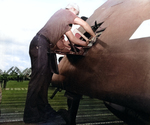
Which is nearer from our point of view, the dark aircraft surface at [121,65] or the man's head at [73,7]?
the dark aircraft surface at [121,65]

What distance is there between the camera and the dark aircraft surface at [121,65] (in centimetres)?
218

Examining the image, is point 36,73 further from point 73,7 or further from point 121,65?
point 121,65

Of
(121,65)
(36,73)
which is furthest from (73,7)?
(121,65)

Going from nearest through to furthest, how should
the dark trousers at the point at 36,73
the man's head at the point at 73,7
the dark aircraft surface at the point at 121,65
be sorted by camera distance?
the dark aircraft surface at the point at 121,65
the dark trousers at the point at 36,73
the man's head at the point at 73,7

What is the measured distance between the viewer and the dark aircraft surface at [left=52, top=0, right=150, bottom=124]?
2184mm

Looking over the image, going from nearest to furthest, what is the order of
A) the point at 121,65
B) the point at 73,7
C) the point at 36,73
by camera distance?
the point at 121,65 → the point at 36,73 → the point at 73,7

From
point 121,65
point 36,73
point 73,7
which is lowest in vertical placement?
point 36,73

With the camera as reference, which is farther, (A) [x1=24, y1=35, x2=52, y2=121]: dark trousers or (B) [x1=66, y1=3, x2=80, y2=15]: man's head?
(B) [x1=66, y1=3, x2=80, y2=15]: man's head

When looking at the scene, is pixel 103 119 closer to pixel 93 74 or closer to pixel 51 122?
pixel 51 122

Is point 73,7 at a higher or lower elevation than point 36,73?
higher

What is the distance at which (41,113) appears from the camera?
129 inches

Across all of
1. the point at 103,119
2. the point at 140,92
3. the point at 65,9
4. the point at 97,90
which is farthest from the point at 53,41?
the point at 103,119

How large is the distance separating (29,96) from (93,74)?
1.03 meters

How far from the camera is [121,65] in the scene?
8.01 feet
